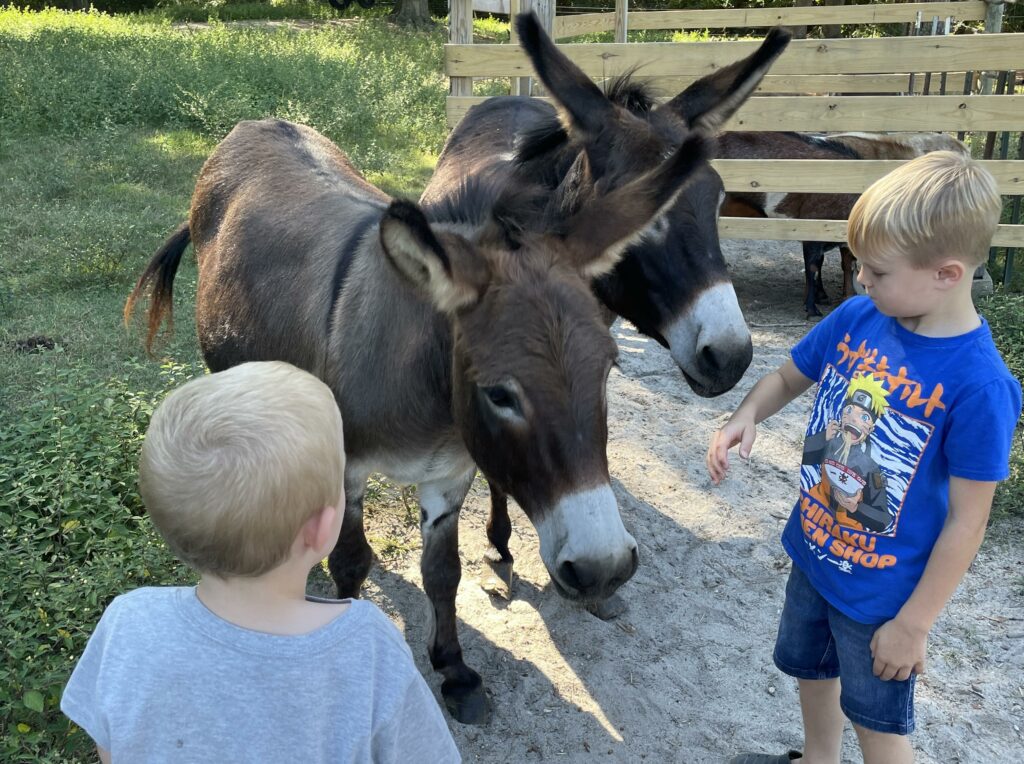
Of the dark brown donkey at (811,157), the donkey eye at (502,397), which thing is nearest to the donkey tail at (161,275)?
the donkey eye at (502,397)

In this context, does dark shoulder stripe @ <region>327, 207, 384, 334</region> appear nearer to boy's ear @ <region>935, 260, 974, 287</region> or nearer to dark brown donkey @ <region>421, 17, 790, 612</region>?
dark brown donkey @ <region>421, 17, 790, 612</region>

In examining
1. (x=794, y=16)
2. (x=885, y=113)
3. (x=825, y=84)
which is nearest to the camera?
(x=885, y=113)

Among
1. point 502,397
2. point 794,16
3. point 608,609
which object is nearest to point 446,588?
point 608,609

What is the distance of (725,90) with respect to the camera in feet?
11.1

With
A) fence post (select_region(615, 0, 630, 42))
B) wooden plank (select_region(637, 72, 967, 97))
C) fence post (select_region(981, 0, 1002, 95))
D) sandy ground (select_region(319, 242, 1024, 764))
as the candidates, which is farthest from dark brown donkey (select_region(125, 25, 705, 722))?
fence post (select_region(981, 0, 1002, 95))

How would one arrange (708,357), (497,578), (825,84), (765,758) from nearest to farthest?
(765,758), (708,357), (497,578), (825,84)

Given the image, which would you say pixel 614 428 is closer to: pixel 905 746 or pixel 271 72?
pixel 905 746

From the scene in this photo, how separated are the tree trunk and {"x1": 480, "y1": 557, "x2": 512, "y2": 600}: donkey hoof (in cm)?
1945

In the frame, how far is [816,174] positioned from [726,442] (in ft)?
15.0

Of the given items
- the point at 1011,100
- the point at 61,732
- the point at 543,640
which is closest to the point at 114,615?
the point at 61,732

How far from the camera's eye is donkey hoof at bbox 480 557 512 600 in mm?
3467

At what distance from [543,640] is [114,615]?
2.24 m

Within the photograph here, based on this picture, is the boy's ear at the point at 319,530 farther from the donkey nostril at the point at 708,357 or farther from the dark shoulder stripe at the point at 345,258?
the donkey nostril at the point at 708,357

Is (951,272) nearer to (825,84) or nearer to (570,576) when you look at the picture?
(570,576)
